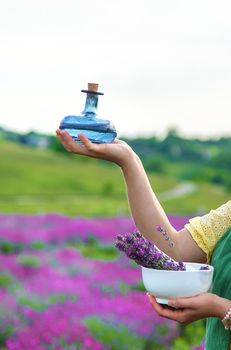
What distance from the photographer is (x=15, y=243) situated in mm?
13664

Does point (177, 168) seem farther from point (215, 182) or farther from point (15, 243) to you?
point (15, 243)

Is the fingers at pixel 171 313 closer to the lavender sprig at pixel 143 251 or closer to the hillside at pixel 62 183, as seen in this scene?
the lavender sprig at pixel 143 251

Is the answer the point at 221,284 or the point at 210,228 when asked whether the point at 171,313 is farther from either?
the point at 210,228

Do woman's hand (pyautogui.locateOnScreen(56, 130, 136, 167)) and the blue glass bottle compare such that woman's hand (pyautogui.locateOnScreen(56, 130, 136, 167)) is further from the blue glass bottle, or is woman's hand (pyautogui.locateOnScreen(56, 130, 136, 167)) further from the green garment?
the green garment

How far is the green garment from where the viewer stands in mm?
2820

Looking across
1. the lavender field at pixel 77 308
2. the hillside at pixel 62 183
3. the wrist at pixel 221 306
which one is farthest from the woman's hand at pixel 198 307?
the hillside at pixel 62 183

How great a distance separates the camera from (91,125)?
2814mm

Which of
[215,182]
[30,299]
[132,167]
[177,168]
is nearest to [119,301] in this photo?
[30,299]

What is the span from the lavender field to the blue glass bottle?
257 centimetres

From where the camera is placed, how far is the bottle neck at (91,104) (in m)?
2.86

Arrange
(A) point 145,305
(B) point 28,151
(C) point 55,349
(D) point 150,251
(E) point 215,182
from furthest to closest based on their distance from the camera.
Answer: (E) point 215,182, (B) point 28,151, (A) point 145,305, (C) point 55,349, (D) point 150,251

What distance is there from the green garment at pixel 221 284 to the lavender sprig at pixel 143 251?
18 centimetres

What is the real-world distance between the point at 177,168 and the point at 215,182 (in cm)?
1709

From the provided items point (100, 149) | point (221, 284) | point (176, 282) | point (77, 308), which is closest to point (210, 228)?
point (221, 284)
